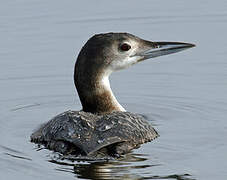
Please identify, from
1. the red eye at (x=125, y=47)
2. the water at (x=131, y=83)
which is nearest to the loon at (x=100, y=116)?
the red eye at (x=125, y=47)

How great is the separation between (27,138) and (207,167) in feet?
7.26

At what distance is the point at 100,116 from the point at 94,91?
75cm

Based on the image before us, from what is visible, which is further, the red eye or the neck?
the red eye

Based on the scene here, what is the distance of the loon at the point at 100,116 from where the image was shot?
9.34m

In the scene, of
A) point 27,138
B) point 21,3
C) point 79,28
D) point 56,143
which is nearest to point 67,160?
point 56,143

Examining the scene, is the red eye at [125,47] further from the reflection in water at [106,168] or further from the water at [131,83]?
the reflection in water at [106,168]

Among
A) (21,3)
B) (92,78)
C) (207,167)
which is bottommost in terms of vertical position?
(207,167)

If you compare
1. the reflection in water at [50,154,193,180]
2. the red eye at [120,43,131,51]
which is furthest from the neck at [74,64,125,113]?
the reflection in water at [50,154,193,180]

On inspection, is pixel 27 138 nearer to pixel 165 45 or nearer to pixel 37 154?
pixel 37 154

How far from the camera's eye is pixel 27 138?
410 inches

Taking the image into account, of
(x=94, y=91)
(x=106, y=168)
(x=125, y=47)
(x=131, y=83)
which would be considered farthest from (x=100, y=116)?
(x=131, y=83)

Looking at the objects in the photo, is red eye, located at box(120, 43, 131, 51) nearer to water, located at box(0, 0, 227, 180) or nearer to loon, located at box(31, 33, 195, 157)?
loon, located at box(31, 33, 195, 157)

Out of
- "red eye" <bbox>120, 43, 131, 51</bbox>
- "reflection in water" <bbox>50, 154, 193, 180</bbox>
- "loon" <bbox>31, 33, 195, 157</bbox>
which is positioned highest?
"red eye" <bbox>120, 43, 131, 51</bbox>

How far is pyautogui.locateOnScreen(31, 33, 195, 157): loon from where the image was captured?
30.7 feet
